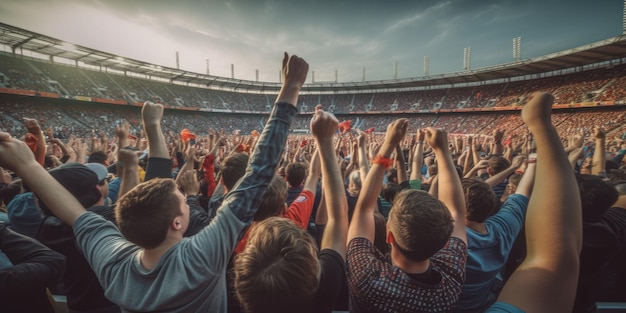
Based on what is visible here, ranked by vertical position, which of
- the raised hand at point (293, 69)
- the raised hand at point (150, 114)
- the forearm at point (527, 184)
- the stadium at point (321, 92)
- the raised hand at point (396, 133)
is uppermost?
the stadium at point (321, 92)

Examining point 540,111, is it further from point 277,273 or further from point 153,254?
point 153,254

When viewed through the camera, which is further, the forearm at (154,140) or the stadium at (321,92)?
the stadium at (321,92)

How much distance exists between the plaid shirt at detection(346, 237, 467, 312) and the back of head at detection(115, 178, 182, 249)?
96 cm

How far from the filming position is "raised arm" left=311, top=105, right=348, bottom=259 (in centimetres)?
144

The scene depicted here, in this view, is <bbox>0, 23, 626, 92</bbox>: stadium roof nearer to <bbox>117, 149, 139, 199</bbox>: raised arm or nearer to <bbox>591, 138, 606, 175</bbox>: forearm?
<bbox>591, 138, 606, 175</bbox>: forearm

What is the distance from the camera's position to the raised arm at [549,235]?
2.76 ft

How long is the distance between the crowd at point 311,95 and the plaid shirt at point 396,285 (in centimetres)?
3603

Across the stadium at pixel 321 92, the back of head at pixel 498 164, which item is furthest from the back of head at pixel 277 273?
the stadium at pixel 321 92

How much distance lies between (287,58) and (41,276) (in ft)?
5.89

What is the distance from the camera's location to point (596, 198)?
1771 mm

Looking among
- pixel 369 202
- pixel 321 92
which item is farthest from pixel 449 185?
pixel 321 92

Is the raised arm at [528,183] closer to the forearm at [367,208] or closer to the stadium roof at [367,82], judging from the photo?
the forearm at [367,208]

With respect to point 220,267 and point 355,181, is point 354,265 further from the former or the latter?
point 355,181

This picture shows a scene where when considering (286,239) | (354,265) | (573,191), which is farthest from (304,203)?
(573,191)
